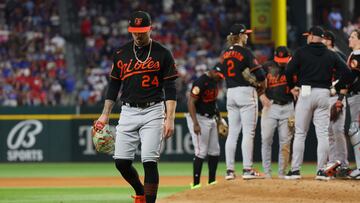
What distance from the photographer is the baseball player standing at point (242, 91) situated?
1305cm

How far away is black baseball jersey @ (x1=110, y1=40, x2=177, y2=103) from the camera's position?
32.7 ft

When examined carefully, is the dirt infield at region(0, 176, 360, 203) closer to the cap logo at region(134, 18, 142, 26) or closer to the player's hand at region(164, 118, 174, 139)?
the player's hand at region(164, 118, 174, 139)

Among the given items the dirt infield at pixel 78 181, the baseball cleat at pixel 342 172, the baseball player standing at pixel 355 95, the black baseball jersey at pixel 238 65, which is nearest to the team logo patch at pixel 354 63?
the baseball player standing at pixel 355 95

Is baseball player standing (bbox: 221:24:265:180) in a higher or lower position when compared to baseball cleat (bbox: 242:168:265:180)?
→ higher

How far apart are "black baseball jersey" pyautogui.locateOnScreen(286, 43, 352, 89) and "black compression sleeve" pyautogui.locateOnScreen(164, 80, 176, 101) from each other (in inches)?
124

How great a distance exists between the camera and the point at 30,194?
14.3 m

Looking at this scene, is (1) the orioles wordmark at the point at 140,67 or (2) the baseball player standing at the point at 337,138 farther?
(2) the baseball player standing at the point at 337,138

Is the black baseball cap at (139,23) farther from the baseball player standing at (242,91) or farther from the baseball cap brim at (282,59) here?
the baseball cap brim at (282,59)

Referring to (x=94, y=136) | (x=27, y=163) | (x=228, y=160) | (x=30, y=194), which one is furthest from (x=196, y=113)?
(x=27, y=163)

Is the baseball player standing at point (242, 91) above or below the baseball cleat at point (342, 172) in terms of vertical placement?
above

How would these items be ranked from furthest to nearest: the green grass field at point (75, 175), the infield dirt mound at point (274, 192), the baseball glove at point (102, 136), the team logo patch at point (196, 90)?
the team logo patch at point (196, 90) → the green grass field at point (75, 175) → the infield dirt mound at point (274, 192) → the baseball glove at point (102, 136)

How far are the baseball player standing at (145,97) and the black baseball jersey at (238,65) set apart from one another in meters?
3.19

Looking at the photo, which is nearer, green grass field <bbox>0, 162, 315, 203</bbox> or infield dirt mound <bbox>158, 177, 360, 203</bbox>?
infield dirt mound <bbox>158, 177, 360, 203</bbox>

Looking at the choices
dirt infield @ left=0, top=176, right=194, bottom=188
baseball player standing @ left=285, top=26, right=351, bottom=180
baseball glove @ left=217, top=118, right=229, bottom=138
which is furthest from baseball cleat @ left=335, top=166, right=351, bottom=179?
dirt infield @ left=0, top=176, right=194, bottom=188
